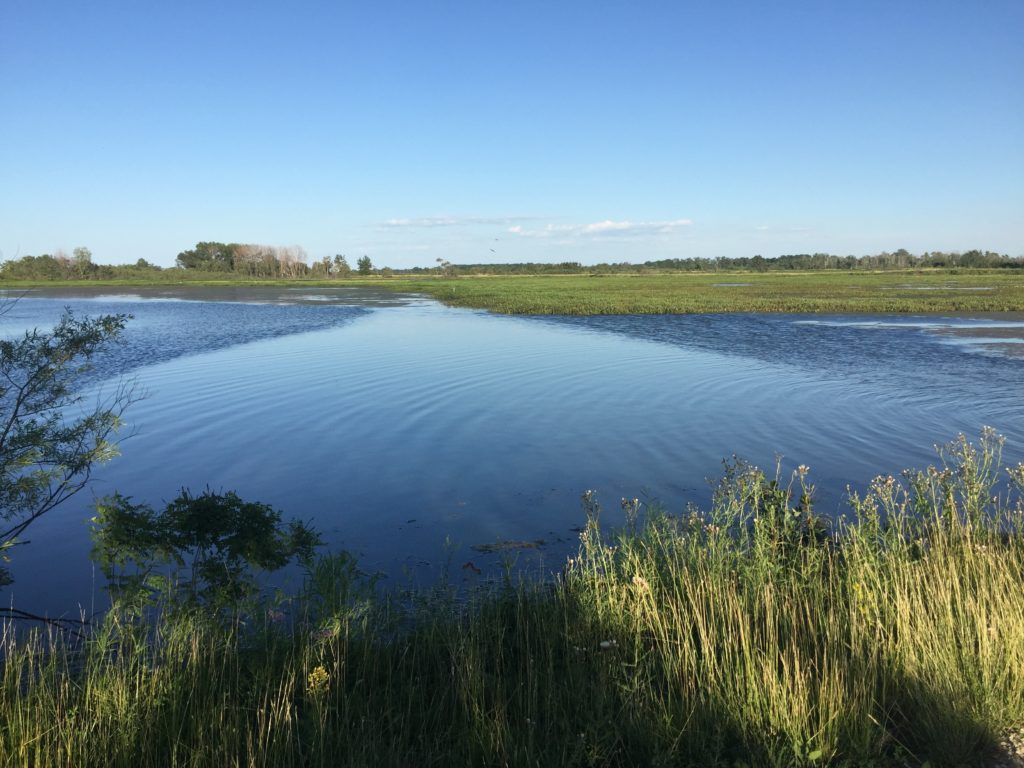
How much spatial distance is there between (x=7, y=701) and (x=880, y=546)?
7081mm

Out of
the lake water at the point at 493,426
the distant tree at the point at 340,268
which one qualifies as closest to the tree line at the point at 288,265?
the distant tree at the point at 340,268

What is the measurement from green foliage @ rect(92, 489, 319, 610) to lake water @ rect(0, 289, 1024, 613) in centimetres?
141

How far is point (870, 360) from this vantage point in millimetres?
22641

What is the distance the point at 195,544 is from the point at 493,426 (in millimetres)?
8613

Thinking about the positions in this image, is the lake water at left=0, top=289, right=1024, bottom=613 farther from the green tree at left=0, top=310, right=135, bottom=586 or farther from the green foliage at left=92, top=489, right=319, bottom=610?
the green foliage at left=92, top=489, right=319, bottom=610

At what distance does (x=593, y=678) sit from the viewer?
172 inches

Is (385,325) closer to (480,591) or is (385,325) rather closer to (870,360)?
(870,360)

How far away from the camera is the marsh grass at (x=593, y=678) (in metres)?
3.65

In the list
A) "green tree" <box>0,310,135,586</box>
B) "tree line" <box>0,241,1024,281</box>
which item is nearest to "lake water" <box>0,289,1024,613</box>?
"green tree" <box>0,310,135,586</box>

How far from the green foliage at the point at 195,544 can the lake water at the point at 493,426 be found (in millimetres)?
1408

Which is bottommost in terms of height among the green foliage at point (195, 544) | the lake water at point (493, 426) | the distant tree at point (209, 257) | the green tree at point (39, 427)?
the lake water at point (493, 426)

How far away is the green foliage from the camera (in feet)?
18.2

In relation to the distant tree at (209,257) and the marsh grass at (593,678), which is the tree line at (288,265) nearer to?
the distant tree at (209,257)

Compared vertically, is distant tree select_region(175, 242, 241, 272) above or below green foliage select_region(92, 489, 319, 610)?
above
